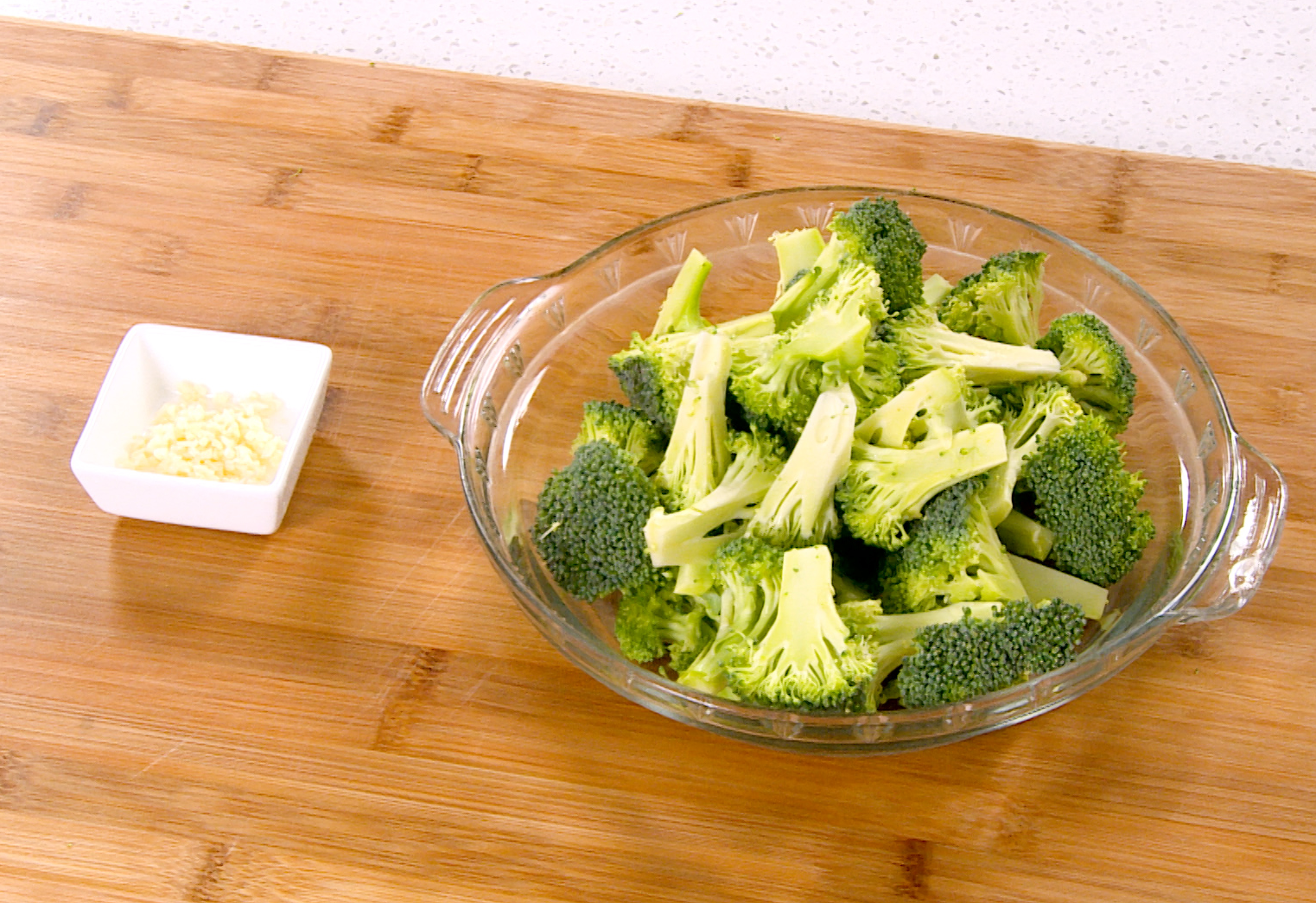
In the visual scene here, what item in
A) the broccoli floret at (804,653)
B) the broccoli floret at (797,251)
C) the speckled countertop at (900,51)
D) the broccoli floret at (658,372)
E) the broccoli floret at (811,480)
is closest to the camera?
the broccoli floret at (804,653)

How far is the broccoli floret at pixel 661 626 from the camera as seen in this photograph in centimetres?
148

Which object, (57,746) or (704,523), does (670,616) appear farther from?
(57,746)

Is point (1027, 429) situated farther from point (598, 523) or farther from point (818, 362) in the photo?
point (598, 523)

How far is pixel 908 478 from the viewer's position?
1436 millimetres

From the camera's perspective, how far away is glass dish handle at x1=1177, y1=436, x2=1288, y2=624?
1.41 m

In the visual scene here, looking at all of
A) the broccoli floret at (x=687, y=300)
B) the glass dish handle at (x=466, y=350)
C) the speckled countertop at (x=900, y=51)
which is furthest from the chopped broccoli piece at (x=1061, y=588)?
the speckled countertop at (x=900, y=51)

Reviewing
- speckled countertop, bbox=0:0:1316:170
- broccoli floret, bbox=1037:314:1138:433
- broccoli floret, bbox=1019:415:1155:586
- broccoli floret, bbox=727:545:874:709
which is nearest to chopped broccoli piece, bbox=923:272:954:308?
broccoli floret, bbox=1037:314:1138:433

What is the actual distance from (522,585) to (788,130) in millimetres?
1090

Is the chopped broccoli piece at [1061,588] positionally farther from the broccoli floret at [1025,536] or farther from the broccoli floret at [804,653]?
the broccoli floret at [804,653]

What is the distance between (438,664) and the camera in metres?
1.61

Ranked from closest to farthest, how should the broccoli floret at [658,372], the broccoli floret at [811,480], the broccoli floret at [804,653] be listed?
1. the broccoli floret at [804,653]
2. the broccoli floret at [811,480]
3. the broccoli floret at [658,372]

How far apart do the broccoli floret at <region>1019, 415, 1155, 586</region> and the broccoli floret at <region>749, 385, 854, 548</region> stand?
0.24 metres

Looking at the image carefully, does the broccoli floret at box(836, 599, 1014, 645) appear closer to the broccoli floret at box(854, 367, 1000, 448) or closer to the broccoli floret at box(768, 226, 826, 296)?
the broccoli floret at box(854, 367, 1000, 448)

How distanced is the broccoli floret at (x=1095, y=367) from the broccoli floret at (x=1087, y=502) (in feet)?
0.31
